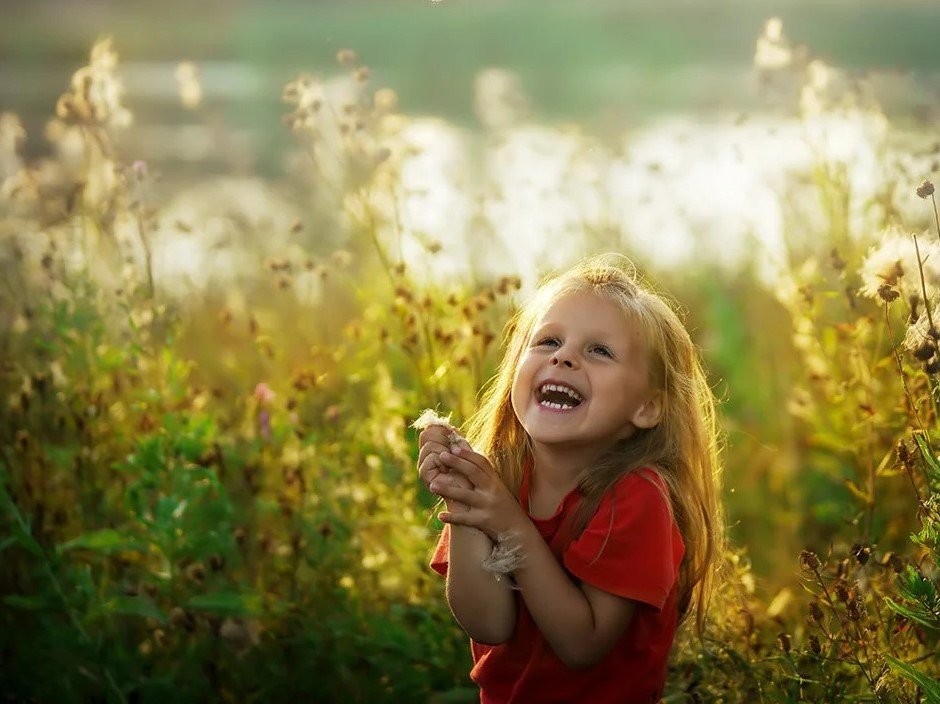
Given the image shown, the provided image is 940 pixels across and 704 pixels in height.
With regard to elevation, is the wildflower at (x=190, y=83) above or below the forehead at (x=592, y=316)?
above

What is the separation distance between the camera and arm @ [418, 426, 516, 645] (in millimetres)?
2297

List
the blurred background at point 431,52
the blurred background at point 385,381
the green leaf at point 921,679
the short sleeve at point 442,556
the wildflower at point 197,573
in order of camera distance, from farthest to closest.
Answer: the blurred background at point 431,52 → the wildflower at point 197,573 → the blurred background at point 385,381 → the short sleeve at point 442,556 → the green leaf at point 921,679

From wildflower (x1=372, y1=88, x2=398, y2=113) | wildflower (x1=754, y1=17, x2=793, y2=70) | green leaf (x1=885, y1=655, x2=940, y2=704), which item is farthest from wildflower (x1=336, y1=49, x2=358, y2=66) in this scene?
green leaf (x1=885, y1=655, x2=940, y2=704)

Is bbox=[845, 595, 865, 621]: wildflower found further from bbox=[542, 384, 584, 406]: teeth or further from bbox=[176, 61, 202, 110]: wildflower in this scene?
bbox=[176, 61, 202, 110]: wildflower

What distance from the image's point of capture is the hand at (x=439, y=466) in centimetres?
228

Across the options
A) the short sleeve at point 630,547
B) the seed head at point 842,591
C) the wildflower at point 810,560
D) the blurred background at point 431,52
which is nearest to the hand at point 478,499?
the short sleeve at point 630,547

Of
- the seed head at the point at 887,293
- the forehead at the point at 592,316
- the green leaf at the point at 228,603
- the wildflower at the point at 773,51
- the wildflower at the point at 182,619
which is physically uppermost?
the wildflower at the point at 773,51

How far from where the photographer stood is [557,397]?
2.41m

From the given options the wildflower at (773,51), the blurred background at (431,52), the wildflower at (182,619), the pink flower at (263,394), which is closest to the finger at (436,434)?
the wildflower at (182,619)

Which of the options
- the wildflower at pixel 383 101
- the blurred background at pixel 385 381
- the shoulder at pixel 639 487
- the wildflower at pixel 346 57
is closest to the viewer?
the shoulder at pixel 639 487

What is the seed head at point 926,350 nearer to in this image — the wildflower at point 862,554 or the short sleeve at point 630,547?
the wildflower at point 862,554

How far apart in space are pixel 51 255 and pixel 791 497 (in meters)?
2.27

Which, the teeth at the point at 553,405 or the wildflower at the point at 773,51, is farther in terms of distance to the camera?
the wildflower at the point at 773,51

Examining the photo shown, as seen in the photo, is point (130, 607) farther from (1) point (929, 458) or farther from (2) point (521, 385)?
(1) point (929, 458)
